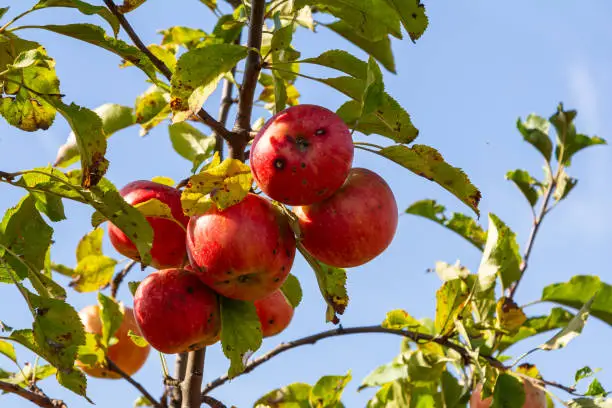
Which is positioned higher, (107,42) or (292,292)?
(107,42)

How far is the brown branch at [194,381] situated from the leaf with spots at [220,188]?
0.46 m

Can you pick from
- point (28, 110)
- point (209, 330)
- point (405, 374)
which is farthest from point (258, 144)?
point (405, 374)

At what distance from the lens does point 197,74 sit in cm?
150

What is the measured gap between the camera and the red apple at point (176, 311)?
1.59 metres

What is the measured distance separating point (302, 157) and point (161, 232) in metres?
0.44

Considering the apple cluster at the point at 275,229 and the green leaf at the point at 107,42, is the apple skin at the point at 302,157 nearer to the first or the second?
the apple cluster at the point at 275,229

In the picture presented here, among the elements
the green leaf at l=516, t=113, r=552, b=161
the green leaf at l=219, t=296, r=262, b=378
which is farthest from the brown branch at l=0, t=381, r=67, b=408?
the green leaf at l=516, t=113, r=552, b=161

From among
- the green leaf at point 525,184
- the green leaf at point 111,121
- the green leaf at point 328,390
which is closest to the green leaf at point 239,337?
the green leaf at point 328,390

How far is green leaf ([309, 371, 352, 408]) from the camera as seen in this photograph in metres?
2.18

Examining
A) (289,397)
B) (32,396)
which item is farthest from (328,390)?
(32,396)

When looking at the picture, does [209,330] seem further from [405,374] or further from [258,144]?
[405,374]

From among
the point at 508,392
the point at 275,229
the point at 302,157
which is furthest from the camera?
the point at 508,392

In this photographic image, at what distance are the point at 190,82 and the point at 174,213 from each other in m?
0.37

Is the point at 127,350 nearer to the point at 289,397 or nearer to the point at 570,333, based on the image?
the point at 289,397
